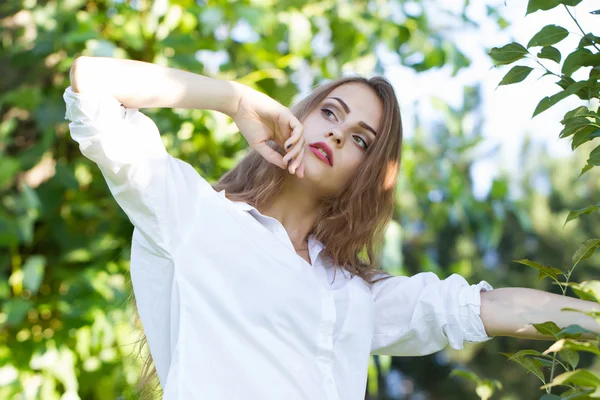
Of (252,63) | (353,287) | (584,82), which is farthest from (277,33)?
(584,82)

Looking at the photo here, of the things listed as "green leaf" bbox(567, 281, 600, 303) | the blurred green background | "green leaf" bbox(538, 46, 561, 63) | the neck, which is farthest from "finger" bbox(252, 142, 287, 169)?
the blurred green background

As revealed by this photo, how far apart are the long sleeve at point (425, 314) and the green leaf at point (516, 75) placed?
40 centimetres

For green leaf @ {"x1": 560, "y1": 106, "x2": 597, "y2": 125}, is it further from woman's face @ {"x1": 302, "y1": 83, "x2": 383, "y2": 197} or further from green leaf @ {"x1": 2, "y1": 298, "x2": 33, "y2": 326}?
green leaf @ {"x1": 2, "y1": 298, "x2": 33, "y2": 326}

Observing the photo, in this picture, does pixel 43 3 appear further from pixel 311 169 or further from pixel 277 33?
pixel 311 169

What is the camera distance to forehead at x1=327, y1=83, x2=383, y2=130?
146 centimetres

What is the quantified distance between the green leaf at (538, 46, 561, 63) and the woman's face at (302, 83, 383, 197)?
55 cm

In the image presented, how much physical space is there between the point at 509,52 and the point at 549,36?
5cm

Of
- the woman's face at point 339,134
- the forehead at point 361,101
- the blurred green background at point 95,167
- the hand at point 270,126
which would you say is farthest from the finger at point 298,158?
the blurred green background at point 95,167

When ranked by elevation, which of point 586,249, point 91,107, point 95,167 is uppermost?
point 586,249

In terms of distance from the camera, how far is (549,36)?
86 centimetres

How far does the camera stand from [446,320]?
48.2 inches

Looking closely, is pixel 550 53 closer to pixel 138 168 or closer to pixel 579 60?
pixel 579 60

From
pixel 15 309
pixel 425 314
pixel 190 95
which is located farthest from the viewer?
pixel 15 309

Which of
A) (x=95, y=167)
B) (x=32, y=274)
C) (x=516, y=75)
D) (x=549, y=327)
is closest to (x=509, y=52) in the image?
(x=516, y=75)
